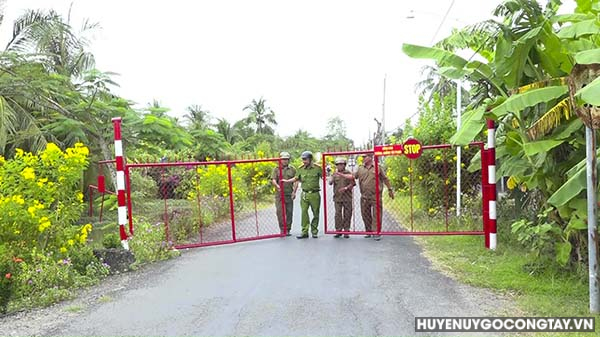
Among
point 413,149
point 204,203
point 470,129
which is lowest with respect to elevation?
point 204,203

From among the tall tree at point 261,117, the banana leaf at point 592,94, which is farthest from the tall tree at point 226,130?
the banana leaf at point 592,94

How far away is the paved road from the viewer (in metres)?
4.89

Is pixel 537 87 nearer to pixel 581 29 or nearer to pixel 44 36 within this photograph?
pixel 581 29

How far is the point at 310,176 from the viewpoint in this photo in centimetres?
958

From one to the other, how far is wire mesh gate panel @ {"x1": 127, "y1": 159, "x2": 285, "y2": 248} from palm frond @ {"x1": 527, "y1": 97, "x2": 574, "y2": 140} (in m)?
5.13

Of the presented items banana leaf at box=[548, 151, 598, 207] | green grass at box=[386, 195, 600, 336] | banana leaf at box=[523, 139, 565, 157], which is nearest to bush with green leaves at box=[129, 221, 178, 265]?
green grass at box=[386, 195, 600, 336]

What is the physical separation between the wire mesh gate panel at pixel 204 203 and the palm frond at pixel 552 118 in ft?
16.8

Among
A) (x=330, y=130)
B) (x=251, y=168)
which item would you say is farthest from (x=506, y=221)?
(x=330, y=130)

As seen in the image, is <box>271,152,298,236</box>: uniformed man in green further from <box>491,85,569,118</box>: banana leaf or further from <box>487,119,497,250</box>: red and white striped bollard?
<box>491,85,569,118</box>: banana leaf

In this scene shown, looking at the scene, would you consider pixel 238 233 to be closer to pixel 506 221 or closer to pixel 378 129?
pixel 506 221

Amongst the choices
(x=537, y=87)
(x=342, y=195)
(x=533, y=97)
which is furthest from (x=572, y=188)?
(x=342, y=195)

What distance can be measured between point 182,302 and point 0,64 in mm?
8602

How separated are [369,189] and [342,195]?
52 cm

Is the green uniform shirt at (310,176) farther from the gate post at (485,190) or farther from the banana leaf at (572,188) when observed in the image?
the banana leaf at (572,188)
